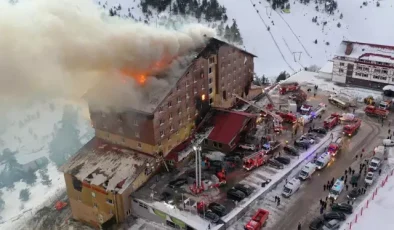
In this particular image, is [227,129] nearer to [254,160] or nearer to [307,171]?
[254,160]

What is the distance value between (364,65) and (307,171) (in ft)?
89.7

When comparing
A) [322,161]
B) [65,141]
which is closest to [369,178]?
[322,161]

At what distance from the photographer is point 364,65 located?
62.4 metres

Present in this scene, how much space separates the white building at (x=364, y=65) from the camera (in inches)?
2419

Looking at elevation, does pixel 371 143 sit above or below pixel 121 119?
below

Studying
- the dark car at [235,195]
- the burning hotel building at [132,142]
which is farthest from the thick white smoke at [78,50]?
the dark car at [235,195]

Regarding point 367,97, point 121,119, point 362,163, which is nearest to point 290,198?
point 362,163

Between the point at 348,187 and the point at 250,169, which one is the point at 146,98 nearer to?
the point at 250,169

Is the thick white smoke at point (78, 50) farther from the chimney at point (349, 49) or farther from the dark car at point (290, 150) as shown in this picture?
the chimney at point (349, 49)

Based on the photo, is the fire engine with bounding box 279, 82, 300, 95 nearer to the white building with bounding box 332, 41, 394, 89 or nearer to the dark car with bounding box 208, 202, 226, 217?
the white building with bounding box 332, 41, 394, 89

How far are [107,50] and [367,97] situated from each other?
1504 inches

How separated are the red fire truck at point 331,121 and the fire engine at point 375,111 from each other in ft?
16.5

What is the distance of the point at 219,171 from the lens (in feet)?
141

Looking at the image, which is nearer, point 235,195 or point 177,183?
point 235,195
